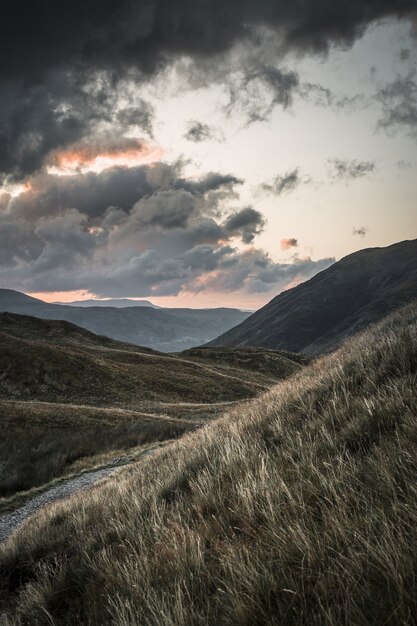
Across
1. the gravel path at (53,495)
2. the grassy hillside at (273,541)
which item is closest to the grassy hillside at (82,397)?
the gravel path at (53,495)

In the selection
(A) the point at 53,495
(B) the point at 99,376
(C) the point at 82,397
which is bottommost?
(A) the point at 53,495

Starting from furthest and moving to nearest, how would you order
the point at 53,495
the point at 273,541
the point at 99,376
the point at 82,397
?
the point at 99,376 < the point at 82,397 < the point at 53,495 < the point at 273,541

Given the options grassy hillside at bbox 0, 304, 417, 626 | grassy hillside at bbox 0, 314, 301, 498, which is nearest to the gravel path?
grassy hillside at bbox 0, 314, 301, 498

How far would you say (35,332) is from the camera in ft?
212

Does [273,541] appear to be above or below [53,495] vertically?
above

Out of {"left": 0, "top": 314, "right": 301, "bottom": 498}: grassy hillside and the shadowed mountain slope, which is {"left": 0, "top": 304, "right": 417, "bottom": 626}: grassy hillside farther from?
the shadowed mountain slope

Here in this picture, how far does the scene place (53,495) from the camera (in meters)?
14.4

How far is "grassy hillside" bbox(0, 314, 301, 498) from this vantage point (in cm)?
2067

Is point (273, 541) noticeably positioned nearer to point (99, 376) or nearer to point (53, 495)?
point (53, 495)

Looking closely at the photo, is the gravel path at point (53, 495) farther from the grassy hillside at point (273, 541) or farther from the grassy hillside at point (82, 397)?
the grassy hillside at point (273, 541)

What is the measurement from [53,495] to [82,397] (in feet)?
81.8

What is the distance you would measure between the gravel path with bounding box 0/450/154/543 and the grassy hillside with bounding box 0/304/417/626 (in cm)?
716

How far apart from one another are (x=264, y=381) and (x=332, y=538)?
200 feet

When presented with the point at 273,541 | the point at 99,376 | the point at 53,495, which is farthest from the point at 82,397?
the point at 273,541
